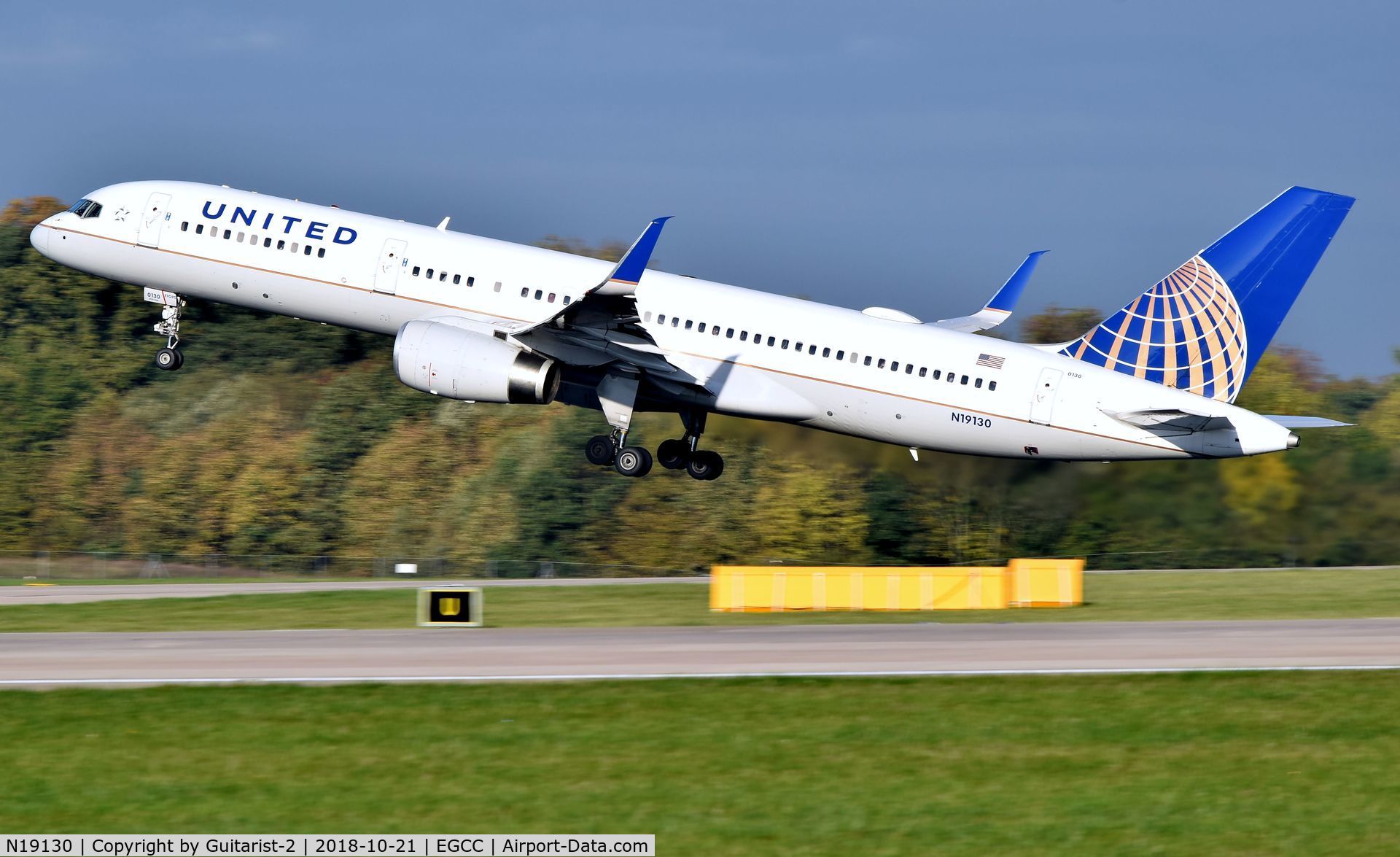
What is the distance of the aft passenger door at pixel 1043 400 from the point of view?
138 ft

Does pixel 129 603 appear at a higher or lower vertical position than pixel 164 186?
lower

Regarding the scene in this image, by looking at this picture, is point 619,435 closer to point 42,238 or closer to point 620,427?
point 620,427

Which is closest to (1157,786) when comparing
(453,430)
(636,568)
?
(636,568)

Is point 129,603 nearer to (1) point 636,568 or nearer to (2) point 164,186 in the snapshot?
(2) point 164,186

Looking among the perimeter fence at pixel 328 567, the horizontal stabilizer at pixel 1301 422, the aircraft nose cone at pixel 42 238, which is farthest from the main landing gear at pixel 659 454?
the perimeter fence at pixel 328 567

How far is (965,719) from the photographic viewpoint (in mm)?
23547

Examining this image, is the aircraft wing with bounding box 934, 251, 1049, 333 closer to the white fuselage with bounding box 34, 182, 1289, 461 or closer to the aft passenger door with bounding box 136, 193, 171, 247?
the white fuselage with bounding box 34, 182, 1289, 461

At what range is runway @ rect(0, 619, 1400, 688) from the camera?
91.5 ft

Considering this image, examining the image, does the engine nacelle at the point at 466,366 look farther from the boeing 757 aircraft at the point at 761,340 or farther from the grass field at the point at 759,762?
the grass field at the point at 759,762

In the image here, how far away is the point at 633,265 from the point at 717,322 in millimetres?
4753

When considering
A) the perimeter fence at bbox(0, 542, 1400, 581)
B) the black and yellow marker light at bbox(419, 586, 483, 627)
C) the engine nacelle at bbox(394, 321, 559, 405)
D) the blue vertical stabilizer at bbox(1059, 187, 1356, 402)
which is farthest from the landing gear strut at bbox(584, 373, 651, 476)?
the perimeter fence at bbox(0, 542, 1400, 581)

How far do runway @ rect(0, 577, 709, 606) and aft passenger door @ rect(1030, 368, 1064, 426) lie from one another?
16315 millimetres

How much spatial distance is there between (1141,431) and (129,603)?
2803 centimetres

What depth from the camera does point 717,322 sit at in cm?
4391
